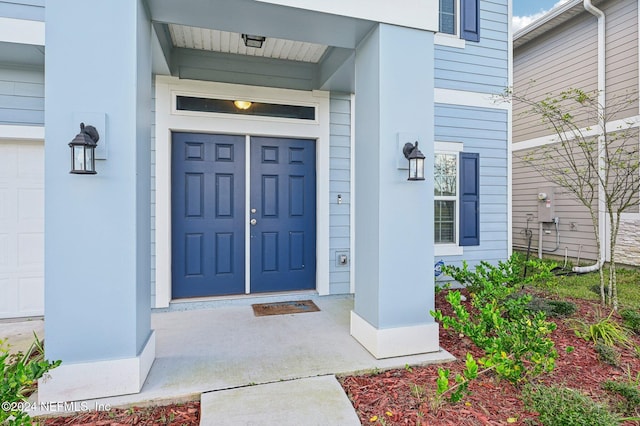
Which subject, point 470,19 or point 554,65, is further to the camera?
point 554,65

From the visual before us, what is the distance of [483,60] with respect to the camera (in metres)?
4.76

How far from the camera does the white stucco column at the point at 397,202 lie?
2629 millimetres

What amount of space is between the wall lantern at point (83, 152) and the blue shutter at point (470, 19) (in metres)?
4.79

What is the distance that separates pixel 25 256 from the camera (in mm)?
3457

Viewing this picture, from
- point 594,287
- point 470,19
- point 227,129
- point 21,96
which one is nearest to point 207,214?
point 227,129

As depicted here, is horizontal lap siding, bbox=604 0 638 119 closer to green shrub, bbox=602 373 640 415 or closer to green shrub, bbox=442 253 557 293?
green shrub, bbox=442 253 557 293

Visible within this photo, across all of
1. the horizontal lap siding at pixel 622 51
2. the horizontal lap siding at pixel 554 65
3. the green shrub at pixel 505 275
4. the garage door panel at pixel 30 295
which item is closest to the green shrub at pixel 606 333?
the green shrub at pixel 505 275

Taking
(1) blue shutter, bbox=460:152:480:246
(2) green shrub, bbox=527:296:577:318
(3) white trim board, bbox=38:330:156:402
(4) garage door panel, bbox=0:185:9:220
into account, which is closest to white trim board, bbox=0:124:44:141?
(4) garage door panel, bbox=0:185:9:220

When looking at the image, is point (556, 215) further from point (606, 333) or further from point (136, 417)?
point (136, 417)

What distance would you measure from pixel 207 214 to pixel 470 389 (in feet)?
10.2

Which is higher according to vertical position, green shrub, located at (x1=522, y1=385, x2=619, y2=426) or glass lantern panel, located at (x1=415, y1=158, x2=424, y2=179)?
glass lantern panel, located at (x1=415, y1=158, x2=424, y2=179)

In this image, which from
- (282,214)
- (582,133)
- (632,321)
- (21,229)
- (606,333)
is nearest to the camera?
(606,333)

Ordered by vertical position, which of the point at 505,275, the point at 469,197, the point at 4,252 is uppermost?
the point at 469,197

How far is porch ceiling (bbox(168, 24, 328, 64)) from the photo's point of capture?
3.35 m
